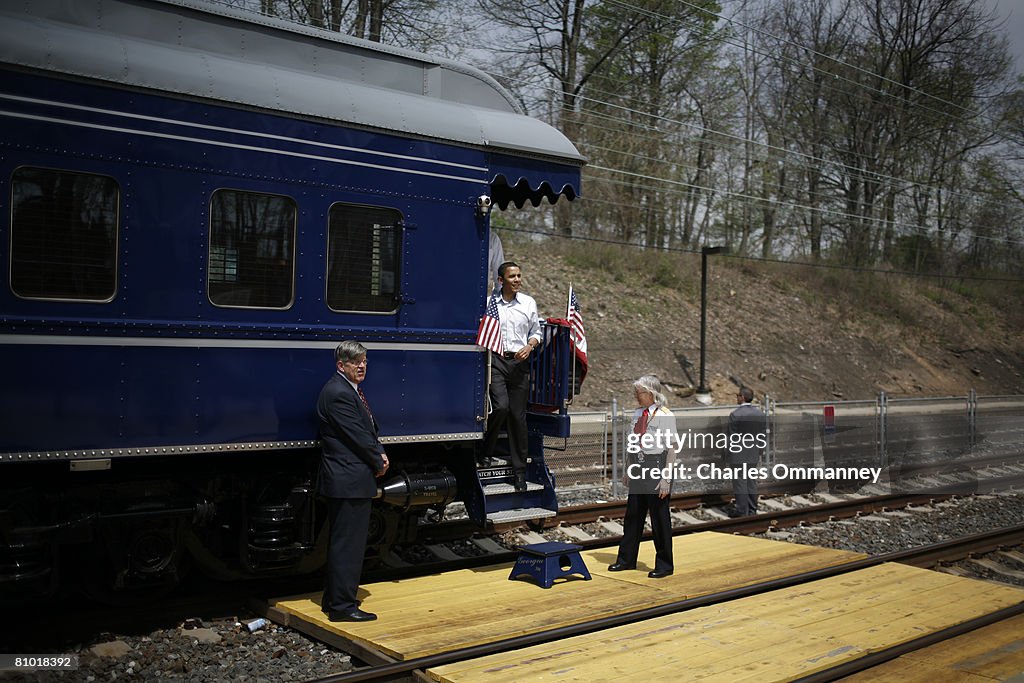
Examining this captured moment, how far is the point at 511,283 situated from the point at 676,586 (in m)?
3.17

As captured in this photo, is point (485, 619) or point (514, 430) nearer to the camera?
point (485, 619)

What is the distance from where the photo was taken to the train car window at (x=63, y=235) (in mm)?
6102

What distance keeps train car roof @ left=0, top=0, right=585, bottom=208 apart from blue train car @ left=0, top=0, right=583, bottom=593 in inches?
0.8

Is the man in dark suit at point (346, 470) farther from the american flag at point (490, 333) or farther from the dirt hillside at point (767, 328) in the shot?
the dirt hillside at point (767, 328)

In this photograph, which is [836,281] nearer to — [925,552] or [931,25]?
[931,25]

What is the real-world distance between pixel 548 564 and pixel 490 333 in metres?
2.14

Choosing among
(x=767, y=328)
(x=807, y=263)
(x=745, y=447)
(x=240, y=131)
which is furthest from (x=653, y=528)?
(x=807, y=263)

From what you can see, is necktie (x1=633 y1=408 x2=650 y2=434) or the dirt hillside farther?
the dirt hillside

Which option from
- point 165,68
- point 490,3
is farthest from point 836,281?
point 165,68

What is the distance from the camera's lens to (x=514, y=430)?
880 cm

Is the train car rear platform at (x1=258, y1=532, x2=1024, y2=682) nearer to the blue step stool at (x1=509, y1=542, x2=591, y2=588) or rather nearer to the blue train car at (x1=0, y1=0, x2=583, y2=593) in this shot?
the blue step stool at (x1=509, y1=542, x2=591, y2=588)

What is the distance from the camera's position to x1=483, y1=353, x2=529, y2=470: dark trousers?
337 inches

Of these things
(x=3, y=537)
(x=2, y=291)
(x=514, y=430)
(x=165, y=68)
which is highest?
(x=165, y=68)

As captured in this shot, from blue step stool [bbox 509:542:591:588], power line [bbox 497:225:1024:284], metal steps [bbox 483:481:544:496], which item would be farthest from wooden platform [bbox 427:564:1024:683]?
power line [bbox 497:225:1024:284]
